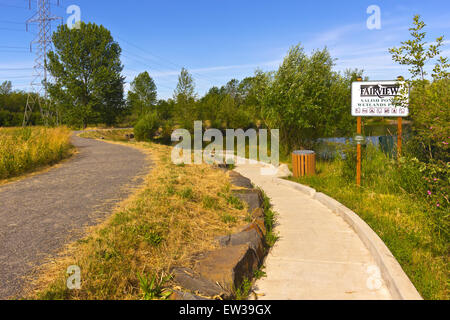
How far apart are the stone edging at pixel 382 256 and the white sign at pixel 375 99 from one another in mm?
2321

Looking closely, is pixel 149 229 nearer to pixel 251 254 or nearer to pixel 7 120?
pixel 251 254

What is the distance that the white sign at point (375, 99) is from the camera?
6.85m

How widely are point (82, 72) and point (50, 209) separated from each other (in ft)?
137

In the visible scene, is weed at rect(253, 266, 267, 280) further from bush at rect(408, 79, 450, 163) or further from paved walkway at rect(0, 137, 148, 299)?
bush at rect(408, 79, 450, 163)

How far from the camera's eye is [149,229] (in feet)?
12.6

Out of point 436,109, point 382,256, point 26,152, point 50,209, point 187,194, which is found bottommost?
point 382,256

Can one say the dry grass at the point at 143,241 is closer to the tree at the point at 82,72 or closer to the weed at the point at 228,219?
the weed at the point at 228,219

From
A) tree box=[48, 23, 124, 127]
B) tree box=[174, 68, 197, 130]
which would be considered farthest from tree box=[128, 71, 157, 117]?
tree box=[174, 68, 197, 130]

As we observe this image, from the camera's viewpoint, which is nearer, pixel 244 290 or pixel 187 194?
pixel 244 290

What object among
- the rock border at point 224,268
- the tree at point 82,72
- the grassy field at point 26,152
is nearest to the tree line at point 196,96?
the tree at point 82,72

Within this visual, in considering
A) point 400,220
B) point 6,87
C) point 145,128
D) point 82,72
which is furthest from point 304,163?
point 6,87

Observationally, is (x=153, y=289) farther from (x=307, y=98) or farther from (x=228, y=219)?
(x=307, y=98)

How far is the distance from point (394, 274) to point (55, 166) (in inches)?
347

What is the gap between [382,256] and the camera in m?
3.69
